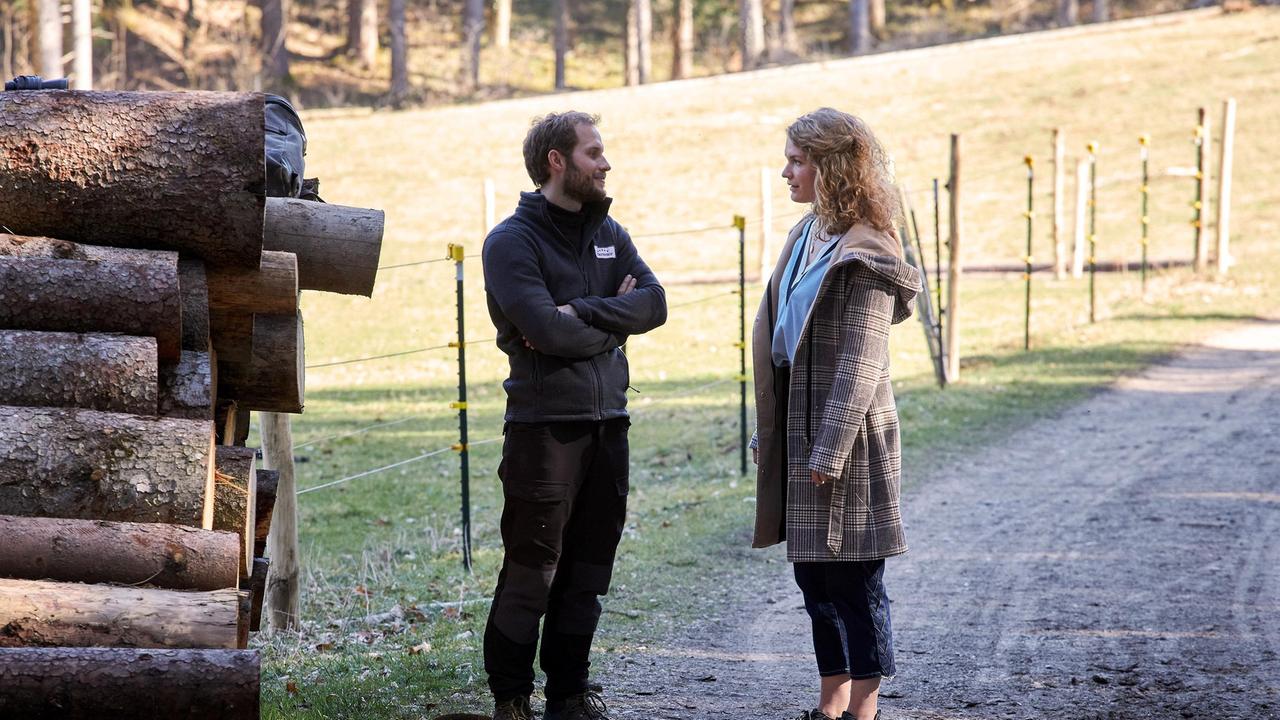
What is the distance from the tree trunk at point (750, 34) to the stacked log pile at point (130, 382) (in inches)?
1634

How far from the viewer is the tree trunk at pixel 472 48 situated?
42.9m

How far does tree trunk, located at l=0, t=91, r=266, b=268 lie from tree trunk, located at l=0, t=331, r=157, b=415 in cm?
41

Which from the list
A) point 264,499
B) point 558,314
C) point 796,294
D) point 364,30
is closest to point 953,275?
point 796,294

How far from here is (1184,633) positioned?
17.9 ft

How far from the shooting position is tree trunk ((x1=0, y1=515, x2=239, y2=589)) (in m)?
3.26

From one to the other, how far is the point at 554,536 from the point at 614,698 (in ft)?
3.06

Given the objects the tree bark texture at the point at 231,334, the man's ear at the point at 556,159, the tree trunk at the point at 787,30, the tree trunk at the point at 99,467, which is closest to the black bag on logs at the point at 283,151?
the tree bark texture at the point at 231,334

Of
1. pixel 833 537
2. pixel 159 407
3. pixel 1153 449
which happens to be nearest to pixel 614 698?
pixel 833 537

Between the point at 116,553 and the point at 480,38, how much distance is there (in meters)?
45.2

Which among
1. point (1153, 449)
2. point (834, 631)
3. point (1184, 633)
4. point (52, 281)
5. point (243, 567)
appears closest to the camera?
point (52, 281)

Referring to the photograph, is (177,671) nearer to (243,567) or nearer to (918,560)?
(243,567)

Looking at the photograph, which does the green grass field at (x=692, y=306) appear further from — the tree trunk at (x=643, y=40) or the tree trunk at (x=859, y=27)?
the tree trunk at (x=859, y=27)

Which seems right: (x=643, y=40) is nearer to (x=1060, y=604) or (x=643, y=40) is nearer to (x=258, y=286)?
(x=1060, y=604)

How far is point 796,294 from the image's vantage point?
4.14m
